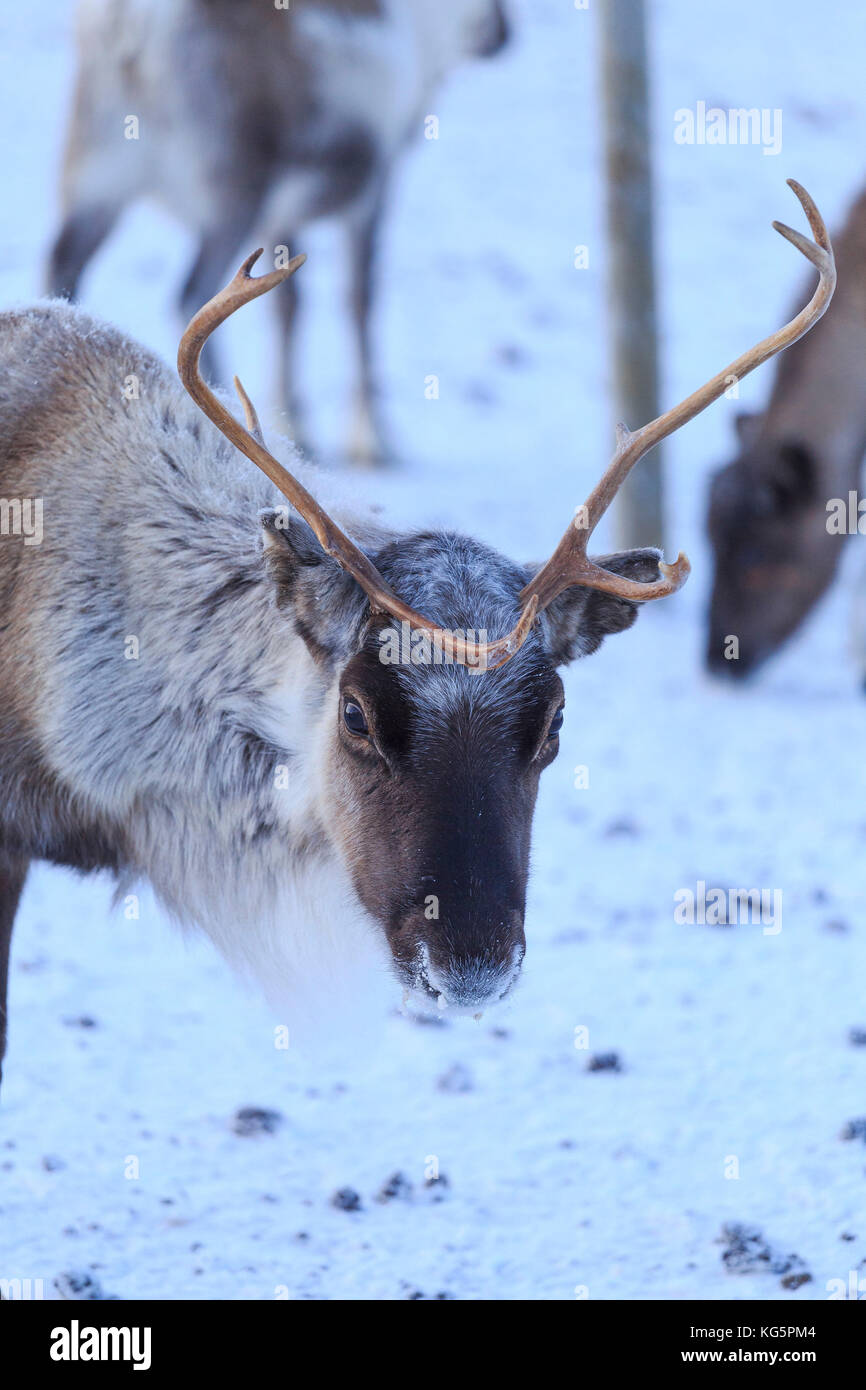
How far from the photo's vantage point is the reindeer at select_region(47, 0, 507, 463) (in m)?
6.62

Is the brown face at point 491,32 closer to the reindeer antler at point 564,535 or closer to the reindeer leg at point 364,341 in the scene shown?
the reindeer leg at point 364,341

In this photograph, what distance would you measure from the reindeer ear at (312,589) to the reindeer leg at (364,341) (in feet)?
15.6

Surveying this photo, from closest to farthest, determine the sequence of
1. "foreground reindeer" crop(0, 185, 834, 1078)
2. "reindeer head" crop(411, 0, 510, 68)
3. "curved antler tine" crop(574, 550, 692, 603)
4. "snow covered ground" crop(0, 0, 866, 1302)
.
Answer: "foreground reindeer" crop(0, 185, 834, 1078)
"curved antler tine" crop(574, 550, 692, 603)
"snow covered ground" crop(0, 0, 866, 1302)
"reindeer head" crop(411, 0, 510, 68)

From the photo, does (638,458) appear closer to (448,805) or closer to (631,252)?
(448,805)

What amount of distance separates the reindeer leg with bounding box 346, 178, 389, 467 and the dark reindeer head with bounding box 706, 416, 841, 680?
72.1 inches

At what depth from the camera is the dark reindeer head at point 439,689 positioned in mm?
2479

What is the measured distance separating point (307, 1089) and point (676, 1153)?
2.52 ft

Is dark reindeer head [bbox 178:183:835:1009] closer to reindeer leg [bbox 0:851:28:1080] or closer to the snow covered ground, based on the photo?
reindeer leg [bbox 0:851:28:1080]

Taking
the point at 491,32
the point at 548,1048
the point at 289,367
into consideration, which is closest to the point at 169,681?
the point at 548,1048

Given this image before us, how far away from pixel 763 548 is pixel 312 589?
12.1 feet

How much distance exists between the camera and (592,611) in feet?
9.43

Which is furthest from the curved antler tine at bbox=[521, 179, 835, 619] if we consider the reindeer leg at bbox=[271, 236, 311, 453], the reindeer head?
the reindeer head

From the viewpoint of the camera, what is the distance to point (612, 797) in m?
5.30

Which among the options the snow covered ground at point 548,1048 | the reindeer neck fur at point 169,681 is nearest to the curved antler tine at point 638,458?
the reindeer neck fur at point 169,681
